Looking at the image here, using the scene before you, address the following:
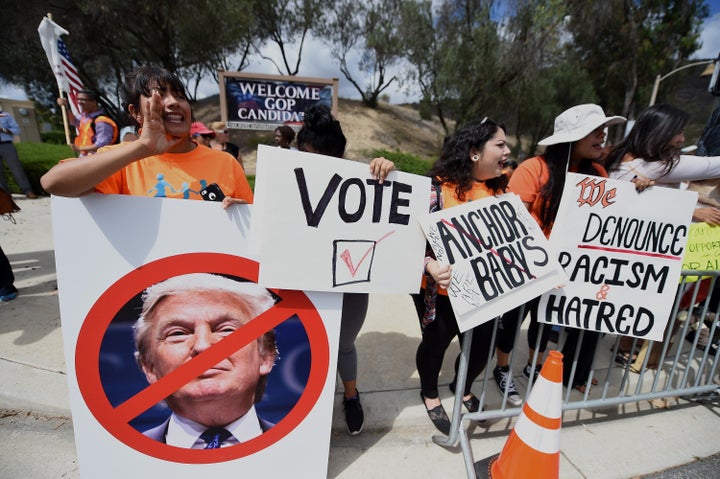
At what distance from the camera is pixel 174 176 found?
1424 millimetres

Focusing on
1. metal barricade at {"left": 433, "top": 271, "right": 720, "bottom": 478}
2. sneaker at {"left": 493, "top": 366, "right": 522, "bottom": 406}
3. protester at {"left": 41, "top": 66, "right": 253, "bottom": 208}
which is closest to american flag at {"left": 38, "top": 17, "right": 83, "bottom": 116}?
protester at {"left": 41, "top": 66, "right": 253, "bottom": 208}

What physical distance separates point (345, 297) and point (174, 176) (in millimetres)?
1038

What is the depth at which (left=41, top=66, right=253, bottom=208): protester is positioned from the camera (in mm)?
1146

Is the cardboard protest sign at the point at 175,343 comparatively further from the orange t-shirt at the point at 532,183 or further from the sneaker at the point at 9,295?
the sneaker at the point at 9,295

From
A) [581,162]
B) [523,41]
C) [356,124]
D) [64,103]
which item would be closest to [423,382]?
[581,162]

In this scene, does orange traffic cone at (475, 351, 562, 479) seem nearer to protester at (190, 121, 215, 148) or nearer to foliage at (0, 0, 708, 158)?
protester at (190, 121, 215, 148)

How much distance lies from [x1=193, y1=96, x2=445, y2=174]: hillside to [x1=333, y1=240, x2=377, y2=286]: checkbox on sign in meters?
16.7

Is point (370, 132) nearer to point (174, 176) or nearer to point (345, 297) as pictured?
point (345, 297)

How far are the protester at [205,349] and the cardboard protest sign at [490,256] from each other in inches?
34.8

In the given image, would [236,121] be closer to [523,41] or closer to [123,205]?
[123,205]

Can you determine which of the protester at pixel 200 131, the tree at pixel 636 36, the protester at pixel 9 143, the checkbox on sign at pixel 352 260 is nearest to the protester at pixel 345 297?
the checkbox on sign at pixel 352 260

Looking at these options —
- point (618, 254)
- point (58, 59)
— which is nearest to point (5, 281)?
point (58, 59)

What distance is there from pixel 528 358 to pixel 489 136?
6.64 feet

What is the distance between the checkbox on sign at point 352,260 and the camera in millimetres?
1467
